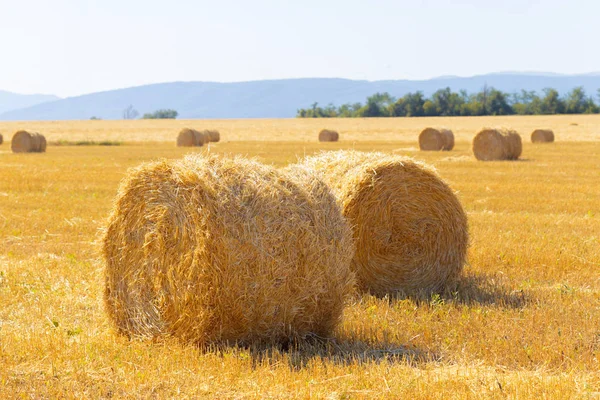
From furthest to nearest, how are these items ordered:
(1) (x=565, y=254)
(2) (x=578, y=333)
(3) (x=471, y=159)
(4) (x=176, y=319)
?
(3) (x=471, y=159), (1) (x=565, y=254), (2) (x=578, y=333), (4) (x=176, y=319)

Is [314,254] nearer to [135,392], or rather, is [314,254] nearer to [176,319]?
[176,319]

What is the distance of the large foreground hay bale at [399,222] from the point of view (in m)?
9.23

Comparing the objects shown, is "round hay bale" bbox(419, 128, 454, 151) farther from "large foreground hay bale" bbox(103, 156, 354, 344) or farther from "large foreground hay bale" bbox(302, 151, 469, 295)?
"large foreground hay bale" bbox(103, 156, 354, 344)

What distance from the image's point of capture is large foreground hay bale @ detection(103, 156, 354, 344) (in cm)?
649

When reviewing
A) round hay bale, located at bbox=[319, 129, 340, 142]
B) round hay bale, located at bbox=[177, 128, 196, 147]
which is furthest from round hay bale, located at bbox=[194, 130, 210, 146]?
round hay bale, located at bbox=[319, 129, 340, 142]

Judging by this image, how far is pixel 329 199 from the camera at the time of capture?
7281 millimetres

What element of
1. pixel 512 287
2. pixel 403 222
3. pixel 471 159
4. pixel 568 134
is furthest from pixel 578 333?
pixel 568 134

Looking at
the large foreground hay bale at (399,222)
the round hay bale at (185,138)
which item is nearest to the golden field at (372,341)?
the large foreground hay bale at (399,222)

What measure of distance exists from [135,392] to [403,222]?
4617 millimetres

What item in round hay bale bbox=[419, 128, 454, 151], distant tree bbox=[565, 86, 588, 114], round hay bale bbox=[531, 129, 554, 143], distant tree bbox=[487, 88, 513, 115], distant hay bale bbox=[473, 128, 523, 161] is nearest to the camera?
distant hay bale bbox=[473, 128, 523, 161]

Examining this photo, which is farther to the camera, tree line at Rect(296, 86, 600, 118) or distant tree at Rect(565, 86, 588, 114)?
distant tree at Rect(565, 86, 588, 114)

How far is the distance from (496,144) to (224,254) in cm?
2320

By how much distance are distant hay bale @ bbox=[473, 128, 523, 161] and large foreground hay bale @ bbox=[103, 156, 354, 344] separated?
2201 cm

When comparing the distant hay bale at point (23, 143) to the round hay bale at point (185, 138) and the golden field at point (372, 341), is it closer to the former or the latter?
the round hay bale at point (185, 138)
